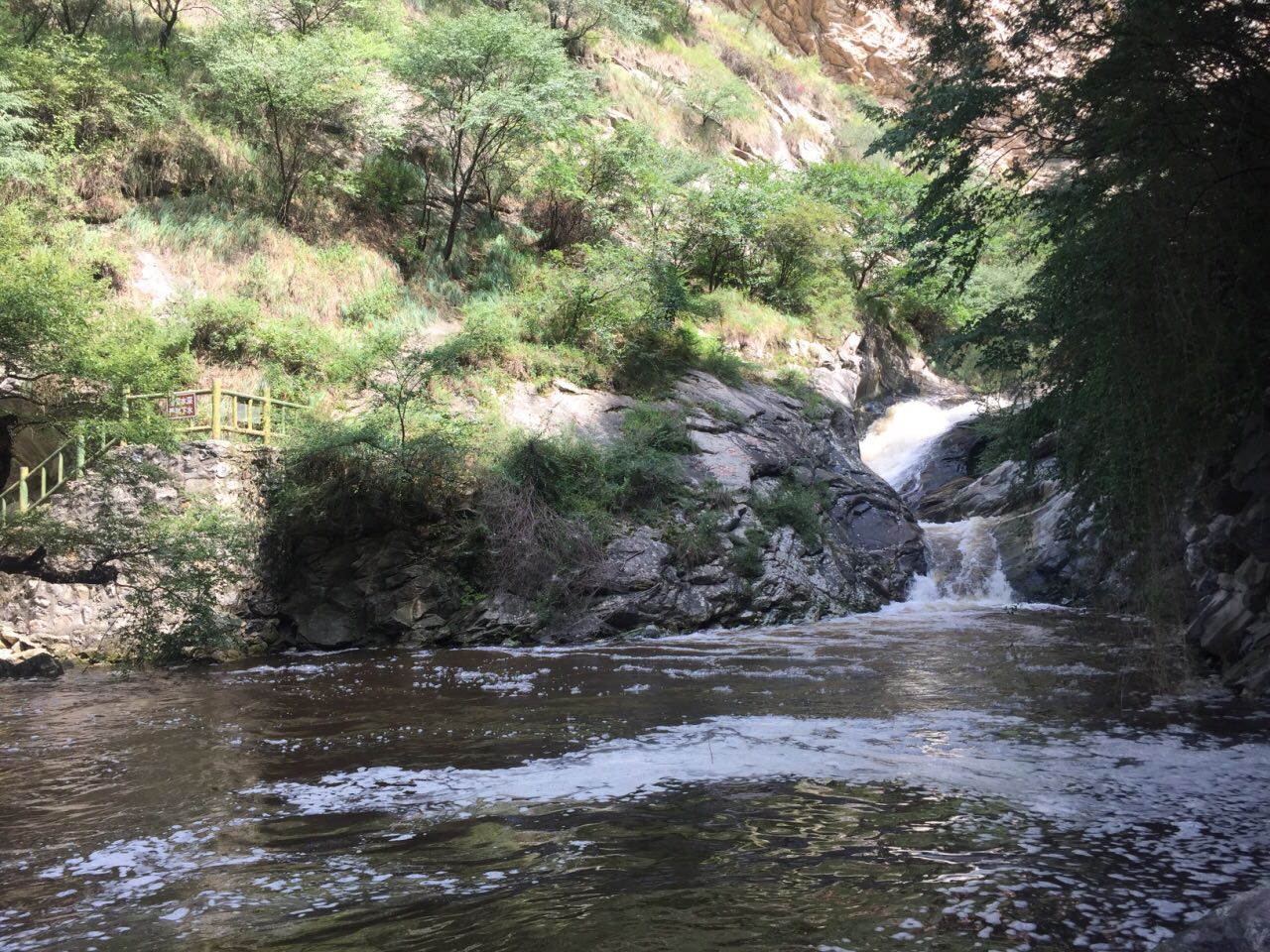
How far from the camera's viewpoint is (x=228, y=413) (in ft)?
50.9

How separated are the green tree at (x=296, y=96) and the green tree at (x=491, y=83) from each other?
57.8 inches

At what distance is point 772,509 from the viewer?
16141 millimetres

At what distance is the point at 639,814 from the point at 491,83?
20.8m

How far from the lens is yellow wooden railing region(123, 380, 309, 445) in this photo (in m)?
14.7

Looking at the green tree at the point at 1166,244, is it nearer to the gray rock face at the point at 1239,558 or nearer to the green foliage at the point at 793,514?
the gray rock face at the point at 1239,558

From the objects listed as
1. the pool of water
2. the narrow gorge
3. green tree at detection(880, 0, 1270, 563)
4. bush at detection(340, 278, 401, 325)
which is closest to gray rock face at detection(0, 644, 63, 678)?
the narrow gorge

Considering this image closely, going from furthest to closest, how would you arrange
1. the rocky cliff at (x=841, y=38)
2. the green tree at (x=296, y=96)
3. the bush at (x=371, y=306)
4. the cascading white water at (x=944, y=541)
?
the rocky cliff at (x=841, y=38), the green tree at (x=296, y=96), the bush at (x=371, y=306), the cascading white water at (x=944, y=541)

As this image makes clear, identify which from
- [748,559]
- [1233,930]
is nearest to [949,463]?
[748,559]

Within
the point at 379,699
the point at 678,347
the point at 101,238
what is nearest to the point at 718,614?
the point at 379,699

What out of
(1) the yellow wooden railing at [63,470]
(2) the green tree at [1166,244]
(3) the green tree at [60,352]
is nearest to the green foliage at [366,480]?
(3) the green tree at [60,352]

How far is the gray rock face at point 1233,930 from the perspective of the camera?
2539 mm

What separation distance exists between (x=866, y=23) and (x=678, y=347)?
34.6 metres

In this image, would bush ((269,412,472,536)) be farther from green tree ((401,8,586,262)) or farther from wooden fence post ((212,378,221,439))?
green tree ((401,8,586,262))

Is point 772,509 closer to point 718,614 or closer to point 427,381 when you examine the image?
point 718,614
